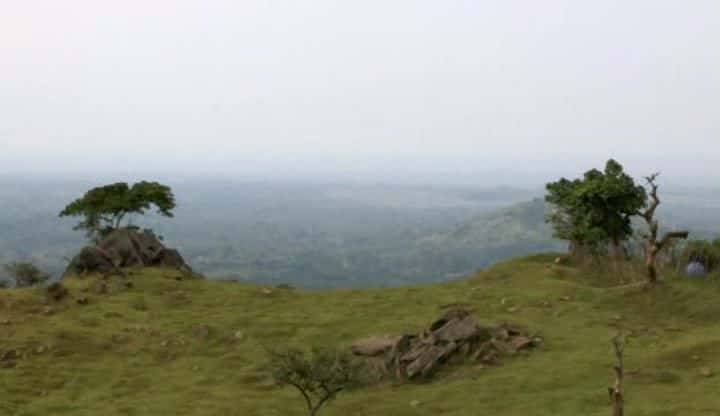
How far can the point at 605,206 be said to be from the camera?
52.0 m

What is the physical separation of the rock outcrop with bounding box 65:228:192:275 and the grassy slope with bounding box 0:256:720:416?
5568mm

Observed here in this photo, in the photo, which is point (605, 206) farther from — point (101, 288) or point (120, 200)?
point (120, 200)

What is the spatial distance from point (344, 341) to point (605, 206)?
27316 millimetres

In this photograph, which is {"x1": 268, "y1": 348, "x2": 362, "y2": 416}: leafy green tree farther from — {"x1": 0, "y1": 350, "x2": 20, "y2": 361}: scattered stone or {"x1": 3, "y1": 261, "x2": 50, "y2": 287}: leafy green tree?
{"x1": 3, "y1": 261, "x2": 50, "y2": 287}: leafy green tree

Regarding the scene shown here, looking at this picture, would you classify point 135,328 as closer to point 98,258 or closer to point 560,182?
point 98,258

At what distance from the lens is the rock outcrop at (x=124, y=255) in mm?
57875

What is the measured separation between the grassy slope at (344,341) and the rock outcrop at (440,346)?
110 centimetres

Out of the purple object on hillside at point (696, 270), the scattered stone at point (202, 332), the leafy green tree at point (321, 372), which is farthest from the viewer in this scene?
the purple object on hillside at point (696, 270)

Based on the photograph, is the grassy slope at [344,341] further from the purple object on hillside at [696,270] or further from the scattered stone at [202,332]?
the purple object on hillside at [696,270]

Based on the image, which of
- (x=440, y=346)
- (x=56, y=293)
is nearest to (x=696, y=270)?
(x=440, y=346)

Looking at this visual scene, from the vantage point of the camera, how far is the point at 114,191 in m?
72.7

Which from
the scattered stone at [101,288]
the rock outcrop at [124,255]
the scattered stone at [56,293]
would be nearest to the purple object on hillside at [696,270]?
the scattered stone at [101,288]

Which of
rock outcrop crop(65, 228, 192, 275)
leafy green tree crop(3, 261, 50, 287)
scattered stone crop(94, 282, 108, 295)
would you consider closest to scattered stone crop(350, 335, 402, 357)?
scattered stone crop(94, 282, 108, 295)

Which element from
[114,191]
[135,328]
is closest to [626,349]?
[135,328]
